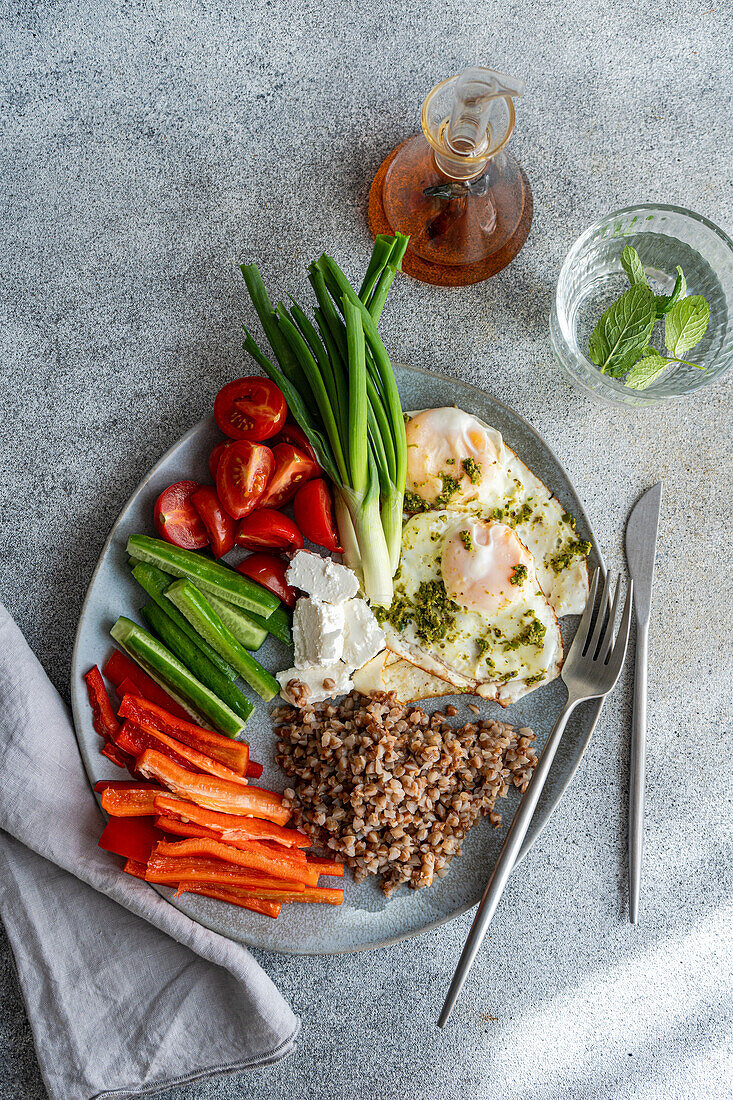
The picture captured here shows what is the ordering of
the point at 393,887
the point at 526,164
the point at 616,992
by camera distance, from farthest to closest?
the point at 526,164
the point at 616,992
the point at 393,887

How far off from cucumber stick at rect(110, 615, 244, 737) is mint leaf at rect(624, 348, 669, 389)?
1634mm

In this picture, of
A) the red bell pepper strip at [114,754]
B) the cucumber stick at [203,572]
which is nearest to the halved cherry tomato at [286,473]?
the cucumber stick at [203,572]

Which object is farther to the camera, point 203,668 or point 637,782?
point 637,782

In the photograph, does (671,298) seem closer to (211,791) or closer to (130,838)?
(211,791)

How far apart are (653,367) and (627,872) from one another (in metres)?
1.65

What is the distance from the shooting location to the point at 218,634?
2.35 m

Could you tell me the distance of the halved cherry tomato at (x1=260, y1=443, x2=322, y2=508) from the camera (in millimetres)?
2328

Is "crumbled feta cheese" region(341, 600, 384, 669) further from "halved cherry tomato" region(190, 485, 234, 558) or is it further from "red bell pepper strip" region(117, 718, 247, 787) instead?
"red bell pepper strip" region(117, 718, 247, 787)

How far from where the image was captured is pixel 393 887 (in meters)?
2.31

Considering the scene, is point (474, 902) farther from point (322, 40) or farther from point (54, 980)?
point (322, 40)

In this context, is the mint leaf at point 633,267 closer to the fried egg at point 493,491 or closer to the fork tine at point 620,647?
the fried egg at point 493,491

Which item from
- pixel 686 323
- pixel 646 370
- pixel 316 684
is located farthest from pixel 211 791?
pixel 686 323

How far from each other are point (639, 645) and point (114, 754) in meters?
1.71

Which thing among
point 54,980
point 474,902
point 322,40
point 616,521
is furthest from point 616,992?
point 322,40
